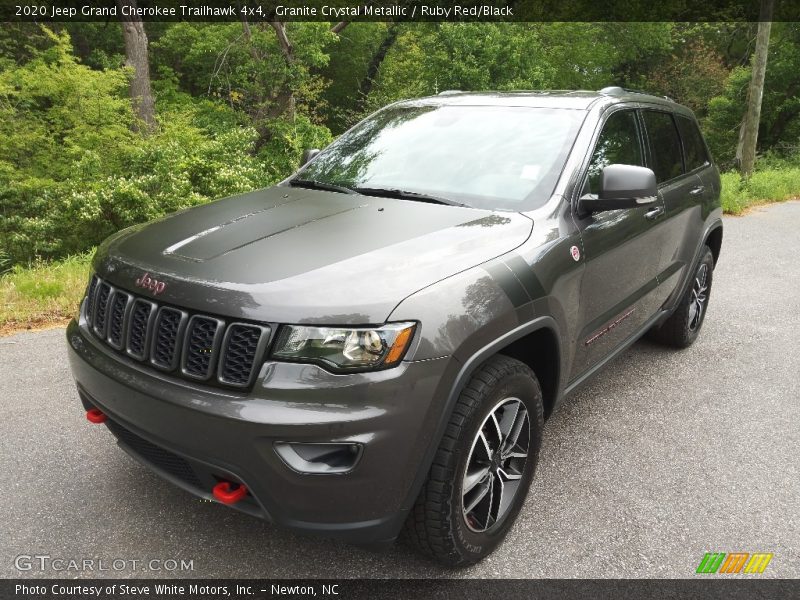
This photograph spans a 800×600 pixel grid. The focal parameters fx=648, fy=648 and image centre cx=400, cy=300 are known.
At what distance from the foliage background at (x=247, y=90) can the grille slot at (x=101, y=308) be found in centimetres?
717

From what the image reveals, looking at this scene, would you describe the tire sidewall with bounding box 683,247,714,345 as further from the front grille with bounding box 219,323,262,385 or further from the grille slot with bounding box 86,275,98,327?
the grille slot with bounding box 86,275,98,327

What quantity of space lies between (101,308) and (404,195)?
4.66 ft

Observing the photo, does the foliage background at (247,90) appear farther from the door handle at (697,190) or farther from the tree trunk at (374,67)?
the door handle at (697,190)

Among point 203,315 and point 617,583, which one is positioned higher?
point 203,315

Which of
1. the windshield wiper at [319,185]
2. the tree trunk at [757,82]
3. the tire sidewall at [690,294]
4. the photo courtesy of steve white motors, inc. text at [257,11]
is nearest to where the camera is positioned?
the windshield wiper at [319,185]

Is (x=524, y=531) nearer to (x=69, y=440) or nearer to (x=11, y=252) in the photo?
(x=69, y=440)

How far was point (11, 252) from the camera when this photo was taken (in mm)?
10164

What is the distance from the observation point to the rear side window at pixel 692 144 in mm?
4480

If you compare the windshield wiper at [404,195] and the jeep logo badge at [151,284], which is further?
the windshield wiper at [404,195]

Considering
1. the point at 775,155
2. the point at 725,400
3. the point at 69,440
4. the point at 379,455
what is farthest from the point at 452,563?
the point at 775,155

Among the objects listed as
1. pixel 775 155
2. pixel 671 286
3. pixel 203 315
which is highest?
pixel 203 315

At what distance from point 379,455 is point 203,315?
2.39 ft

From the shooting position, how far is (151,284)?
226cm

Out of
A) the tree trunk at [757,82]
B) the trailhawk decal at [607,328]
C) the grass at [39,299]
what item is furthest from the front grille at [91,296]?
the tree trunk at [757,82]
